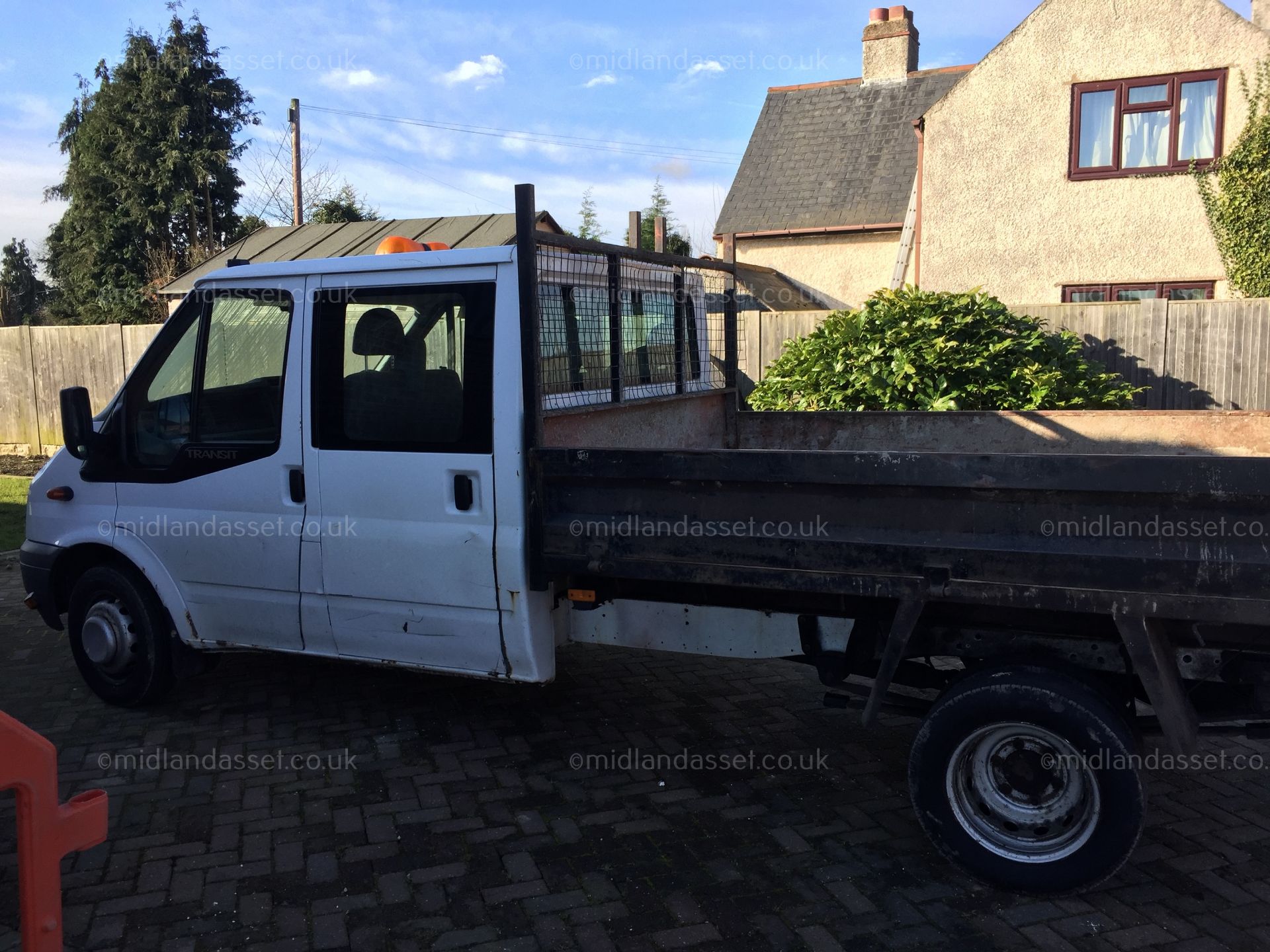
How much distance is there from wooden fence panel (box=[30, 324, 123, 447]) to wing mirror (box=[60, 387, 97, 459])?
473 inches

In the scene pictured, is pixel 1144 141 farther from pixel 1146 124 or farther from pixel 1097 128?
pixel 1097 128

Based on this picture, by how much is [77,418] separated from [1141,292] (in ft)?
52.1

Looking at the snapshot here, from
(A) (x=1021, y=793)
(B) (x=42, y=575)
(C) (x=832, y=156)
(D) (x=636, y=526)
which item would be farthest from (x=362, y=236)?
(A) (x=1021, y=793)

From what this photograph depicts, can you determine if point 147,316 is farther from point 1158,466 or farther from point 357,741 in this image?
point 1158,466

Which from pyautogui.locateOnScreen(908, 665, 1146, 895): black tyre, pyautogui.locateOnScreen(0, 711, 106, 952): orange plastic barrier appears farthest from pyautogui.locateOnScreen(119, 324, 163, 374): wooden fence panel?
pyautogui.locateOnScreen(908, 665, 1146, 895): black tyre

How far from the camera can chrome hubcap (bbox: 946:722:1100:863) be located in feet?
11.0

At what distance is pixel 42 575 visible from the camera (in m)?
5.23

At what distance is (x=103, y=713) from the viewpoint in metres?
5.21

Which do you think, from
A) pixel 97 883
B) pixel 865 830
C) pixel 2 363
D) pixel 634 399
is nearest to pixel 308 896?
pixel 97 883

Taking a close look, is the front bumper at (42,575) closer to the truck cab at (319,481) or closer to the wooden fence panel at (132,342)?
the truck cab at (319,481)

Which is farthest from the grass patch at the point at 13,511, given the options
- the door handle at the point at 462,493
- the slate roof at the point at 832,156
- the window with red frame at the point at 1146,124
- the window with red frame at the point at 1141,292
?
the window with red frame at the point at 1146,124

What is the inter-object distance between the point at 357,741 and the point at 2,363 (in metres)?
14.5

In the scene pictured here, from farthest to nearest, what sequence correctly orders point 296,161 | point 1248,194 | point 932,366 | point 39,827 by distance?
point 296,161 < point 1248,194 < point 932,366 < point 39,827

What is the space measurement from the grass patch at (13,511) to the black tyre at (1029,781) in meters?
7.61
